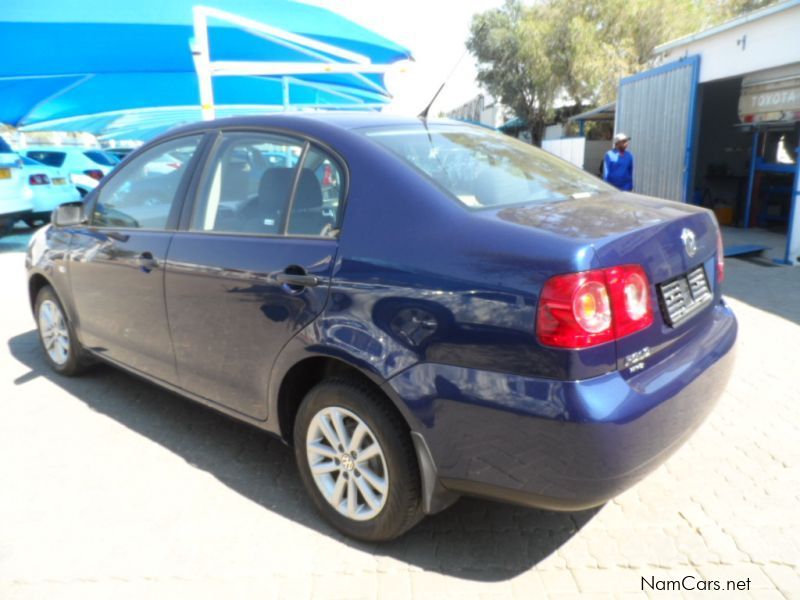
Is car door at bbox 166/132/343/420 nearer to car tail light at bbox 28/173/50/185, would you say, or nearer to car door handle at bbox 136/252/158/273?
car door handle at bbox 136/252/158/273

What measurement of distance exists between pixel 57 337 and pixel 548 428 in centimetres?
382

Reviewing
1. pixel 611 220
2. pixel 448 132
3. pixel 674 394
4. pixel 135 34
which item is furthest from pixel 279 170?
pixel 135 34

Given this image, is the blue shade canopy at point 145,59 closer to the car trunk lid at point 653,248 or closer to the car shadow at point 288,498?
the car shadow at point 288,498

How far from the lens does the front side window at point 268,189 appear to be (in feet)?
8.95

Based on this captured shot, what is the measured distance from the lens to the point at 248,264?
9.30ft

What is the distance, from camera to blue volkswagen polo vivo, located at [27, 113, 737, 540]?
6.84ft

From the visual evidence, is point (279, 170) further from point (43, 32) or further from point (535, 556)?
point (43, 32)

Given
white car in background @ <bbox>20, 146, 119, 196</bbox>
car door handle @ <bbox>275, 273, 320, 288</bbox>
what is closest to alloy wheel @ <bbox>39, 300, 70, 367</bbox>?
car door handle @ <bbox>275, 273, 320, 288</bbox>

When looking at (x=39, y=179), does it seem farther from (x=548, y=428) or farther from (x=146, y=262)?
(x=548, y=428)

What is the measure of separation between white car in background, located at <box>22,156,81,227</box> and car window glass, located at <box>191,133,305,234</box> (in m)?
9.05

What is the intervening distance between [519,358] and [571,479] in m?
0.44

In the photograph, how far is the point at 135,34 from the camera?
10.6 m

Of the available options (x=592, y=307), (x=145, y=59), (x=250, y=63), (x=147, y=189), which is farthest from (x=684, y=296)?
(x=145, y=59)

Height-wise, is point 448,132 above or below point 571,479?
above
